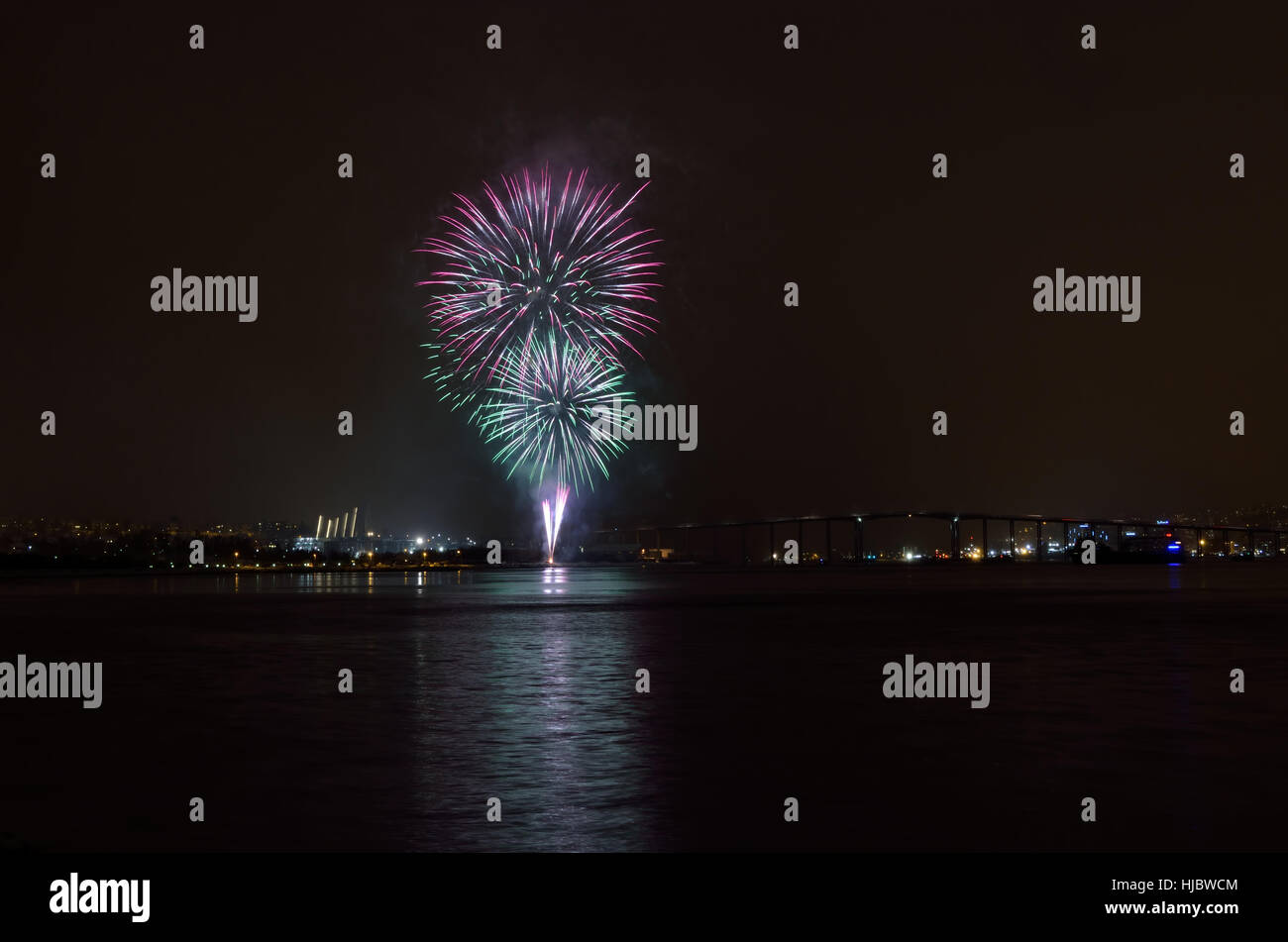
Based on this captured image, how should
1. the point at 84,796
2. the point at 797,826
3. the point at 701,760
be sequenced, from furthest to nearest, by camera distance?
the point at 701,760 < the point at 84,796 < the point at 797,826

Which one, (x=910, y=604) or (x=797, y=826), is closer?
(x=797, y=826)

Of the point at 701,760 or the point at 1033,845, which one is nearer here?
the point at 1033,845

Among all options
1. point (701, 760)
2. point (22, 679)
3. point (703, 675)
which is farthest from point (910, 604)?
point (701, 760)

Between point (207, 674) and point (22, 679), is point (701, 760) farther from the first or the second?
point (22, 679)

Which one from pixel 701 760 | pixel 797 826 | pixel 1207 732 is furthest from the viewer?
pixel 1207 732
